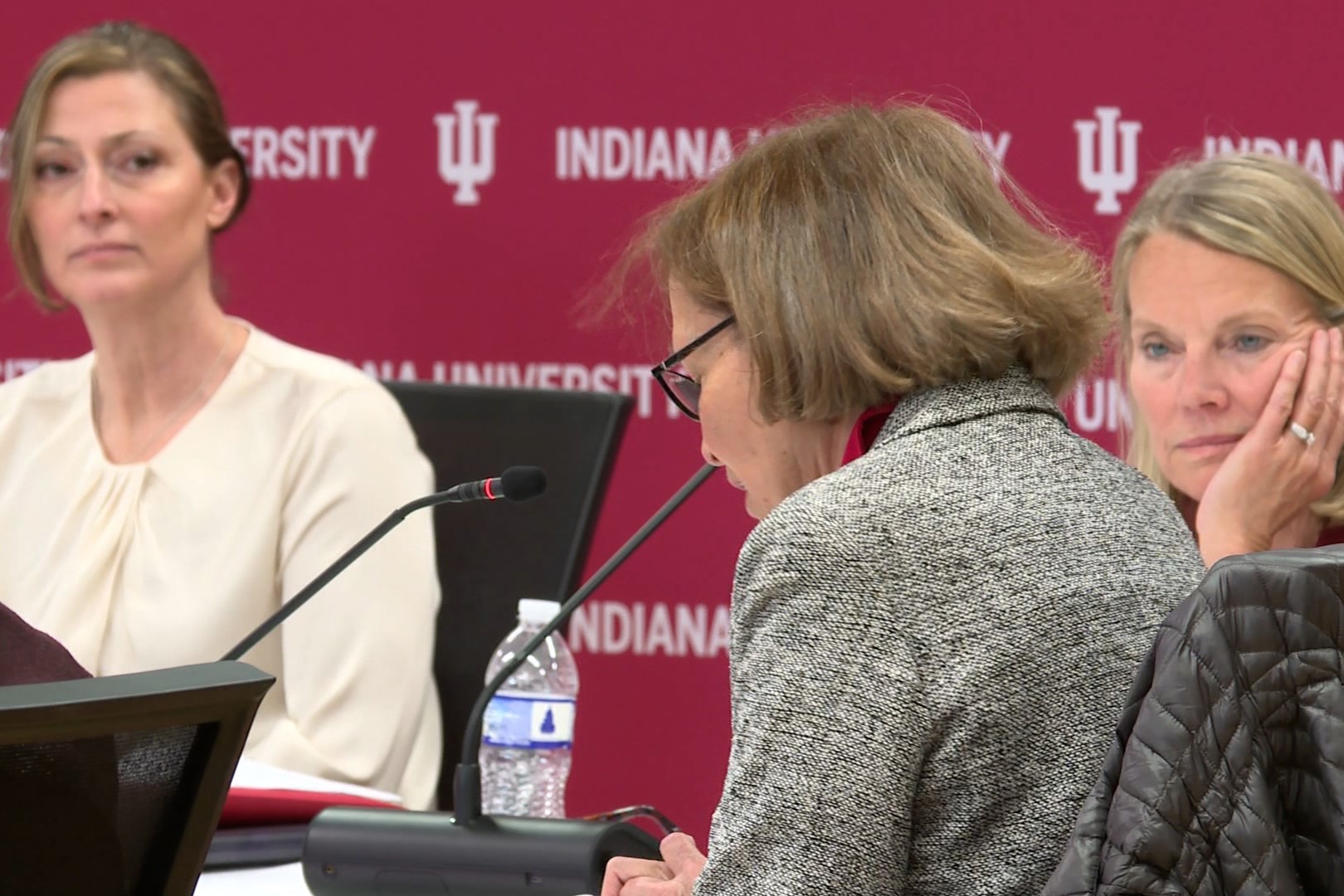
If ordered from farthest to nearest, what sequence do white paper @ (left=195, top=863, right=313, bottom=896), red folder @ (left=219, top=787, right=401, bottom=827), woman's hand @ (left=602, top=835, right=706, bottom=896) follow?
red folder @ (left=219, top=787, right=401, bottom=827) → white paper @ (left=195, top=863, right=313, bottom=896) → woman's hand @ (left=602, top=835, right=706, bottom=896)

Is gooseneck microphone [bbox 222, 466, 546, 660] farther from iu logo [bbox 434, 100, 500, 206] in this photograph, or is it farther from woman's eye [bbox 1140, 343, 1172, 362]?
iu logo [bbox 434, 100, 500, 206]

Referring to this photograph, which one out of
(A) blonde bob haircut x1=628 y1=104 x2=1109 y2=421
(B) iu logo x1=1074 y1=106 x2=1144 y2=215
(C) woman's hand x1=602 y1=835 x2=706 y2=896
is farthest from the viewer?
(B) iu logo x1=1074 y1=106 x2=1144 y2=215

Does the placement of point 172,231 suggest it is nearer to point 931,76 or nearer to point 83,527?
point 83,527

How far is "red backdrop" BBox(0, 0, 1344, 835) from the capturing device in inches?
128

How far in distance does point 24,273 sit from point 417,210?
774mm

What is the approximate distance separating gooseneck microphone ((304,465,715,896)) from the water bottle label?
0.46 meters

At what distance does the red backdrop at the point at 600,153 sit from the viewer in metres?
3.24

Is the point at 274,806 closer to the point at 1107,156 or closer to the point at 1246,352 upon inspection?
the point at 1246,352

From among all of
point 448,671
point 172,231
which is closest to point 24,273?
point 172,231

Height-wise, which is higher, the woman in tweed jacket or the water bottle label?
the woman in tweed jacket

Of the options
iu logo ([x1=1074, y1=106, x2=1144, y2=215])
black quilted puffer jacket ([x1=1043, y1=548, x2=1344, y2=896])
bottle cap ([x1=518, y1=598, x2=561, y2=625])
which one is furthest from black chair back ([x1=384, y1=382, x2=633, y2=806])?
black quilted puffer jacket ([x1=1043, y1=548, x2=1344, y2=896])

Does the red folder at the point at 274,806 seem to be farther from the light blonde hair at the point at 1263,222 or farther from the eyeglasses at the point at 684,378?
the light blonde hair at the point at 1263,222

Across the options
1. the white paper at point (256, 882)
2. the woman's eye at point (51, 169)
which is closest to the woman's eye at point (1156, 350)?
the white paper at point (256, 882)

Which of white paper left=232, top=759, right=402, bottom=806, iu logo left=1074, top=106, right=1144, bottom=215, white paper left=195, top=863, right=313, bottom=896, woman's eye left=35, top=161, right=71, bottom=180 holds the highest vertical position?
iu logo left=1074, top=106, right=1144, bottom=215
